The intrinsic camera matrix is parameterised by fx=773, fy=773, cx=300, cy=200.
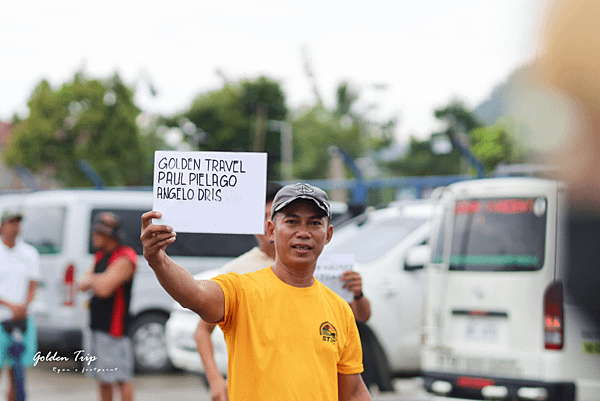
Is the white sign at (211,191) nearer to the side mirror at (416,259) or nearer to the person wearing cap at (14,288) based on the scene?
the person wearing cap at (14,288)

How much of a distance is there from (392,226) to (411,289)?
74 centimetres

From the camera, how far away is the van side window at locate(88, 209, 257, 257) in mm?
10000

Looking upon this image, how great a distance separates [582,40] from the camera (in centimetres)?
83

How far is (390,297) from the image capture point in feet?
24.9

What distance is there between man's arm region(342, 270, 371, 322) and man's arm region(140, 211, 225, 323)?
58.7 inches

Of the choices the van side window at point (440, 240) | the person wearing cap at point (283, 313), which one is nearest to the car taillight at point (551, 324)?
the van side window at point (440, 240)

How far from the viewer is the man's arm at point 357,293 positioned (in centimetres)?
372

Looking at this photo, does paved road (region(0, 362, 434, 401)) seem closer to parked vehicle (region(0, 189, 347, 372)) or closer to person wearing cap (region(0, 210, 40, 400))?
parked vehicle (region(0, 189, 347, 372))

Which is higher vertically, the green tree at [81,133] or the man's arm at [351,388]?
the green tree at [81,133]

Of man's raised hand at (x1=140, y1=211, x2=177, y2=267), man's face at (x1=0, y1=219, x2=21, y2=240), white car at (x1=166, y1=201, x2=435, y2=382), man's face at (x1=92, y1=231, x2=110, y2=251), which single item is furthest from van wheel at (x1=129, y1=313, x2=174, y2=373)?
man's raised hand at (x1=140, y1=211, x2=177, y2=267)

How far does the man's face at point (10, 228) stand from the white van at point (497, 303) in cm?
362

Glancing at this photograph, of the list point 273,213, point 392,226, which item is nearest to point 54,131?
point 392,226

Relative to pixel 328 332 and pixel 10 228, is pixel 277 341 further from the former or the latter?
pixel 10 228

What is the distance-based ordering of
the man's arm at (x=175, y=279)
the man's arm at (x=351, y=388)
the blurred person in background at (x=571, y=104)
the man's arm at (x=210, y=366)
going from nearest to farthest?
1. the blurred person in background at (x=571, y=104)
2. the man's arm at (x=175, y=279)
3. the man's arm at (x=351, y=388)
4. the man's arm at (x=210, y=366)
